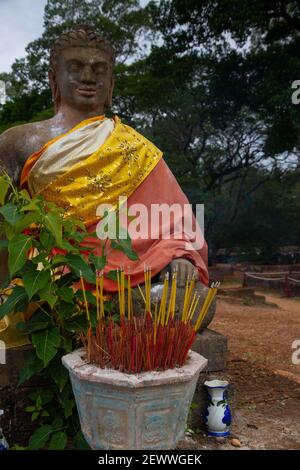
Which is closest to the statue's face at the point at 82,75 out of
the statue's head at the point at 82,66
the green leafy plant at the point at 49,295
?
the statue's head at the point at 82,66

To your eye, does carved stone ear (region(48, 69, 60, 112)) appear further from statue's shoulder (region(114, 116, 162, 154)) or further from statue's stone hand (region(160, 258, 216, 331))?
statue's stone hand (region(160, 258, 216, 331))

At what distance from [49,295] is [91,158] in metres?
1.05

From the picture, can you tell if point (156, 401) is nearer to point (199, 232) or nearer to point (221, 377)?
point (221, 377)

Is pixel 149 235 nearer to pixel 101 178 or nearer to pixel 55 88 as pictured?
pixel 101 178

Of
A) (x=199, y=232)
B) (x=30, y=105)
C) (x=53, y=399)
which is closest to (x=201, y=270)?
(x=199, y=232)

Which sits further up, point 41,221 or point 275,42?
point 275,42

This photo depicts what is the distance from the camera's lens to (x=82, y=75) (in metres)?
2.99

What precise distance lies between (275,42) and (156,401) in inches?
429

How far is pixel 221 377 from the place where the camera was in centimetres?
267

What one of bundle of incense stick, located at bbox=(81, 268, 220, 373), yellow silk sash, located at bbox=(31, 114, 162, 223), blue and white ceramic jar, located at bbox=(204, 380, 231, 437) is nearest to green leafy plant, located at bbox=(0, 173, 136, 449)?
bundle of incense stick, located at bbox=(81, 268, 220, 373)

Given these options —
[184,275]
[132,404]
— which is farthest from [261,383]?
[132,404]

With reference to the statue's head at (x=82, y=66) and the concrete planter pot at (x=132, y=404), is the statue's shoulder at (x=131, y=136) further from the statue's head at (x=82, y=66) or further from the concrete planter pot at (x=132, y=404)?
the concrete planter pot at (x=132, y=404)

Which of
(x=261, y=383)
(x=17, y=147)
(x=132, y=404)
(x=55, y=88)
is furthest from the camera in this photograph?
(x=261, y=383)

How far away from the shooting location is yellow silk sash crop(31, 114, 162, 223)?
2.70 m
